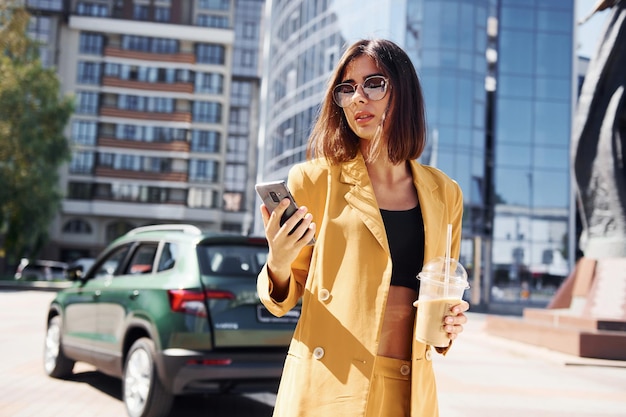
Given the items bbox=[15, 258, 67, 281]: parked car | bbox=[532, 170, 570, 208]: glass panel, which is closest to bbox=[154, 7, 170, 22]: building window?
bbox=[15, 258, 67, 281]: parked car

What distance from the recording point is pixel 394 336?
2.22m

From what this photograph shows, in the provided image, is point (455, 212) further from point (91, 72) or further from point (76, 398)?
point (91, 72)

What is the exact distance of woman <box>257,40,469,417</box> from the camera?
2107mm

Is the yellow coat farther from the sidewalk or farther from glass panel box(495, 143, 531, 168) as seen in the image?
glass panel box(495, 143, 531, 168)

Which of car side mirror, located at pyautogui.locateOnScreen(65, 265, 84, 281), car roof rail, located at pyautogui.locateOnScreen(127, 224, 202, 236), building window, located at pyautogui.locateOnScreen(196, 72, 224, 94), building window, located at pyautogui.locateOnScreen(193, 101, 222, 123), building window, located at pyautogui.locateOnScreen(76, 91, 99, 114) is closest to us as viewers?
car roof rail, located at pyautogui.locateOnScreen(127, 224, 202, 236)

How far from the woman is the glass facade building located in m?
36.6

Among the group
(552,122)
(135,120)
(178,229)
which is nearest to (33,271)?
(135,120)

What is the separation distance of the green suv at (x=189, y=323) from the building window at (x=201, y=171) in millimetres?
57754

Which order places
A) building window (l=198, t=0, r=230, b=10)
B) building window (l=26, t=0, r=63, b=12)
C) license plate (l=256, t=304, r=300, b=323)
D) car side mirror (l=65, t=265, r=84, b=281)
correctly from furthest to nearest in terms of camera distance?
1. building window (l=198, t=0, r=230, b=10)
2. building window (l=26, t=0, r=63, b=12)
3. car side mirror (l=65, t=265, r=84, b=281)
4. license plate (l=256, t=304, r=300, b=323)

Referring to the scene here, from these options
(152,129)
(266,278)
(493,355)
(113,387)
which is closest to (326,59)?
(152,129)

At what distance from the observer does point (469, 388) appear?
28.6 feet

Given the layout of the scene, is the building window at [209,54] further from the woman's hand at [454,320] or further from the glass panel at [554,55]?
the woman's hand at [454,320]

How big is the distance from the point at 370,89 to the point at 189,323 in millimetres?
3955

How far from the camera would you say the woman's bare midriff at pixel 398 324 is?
7.22ft
